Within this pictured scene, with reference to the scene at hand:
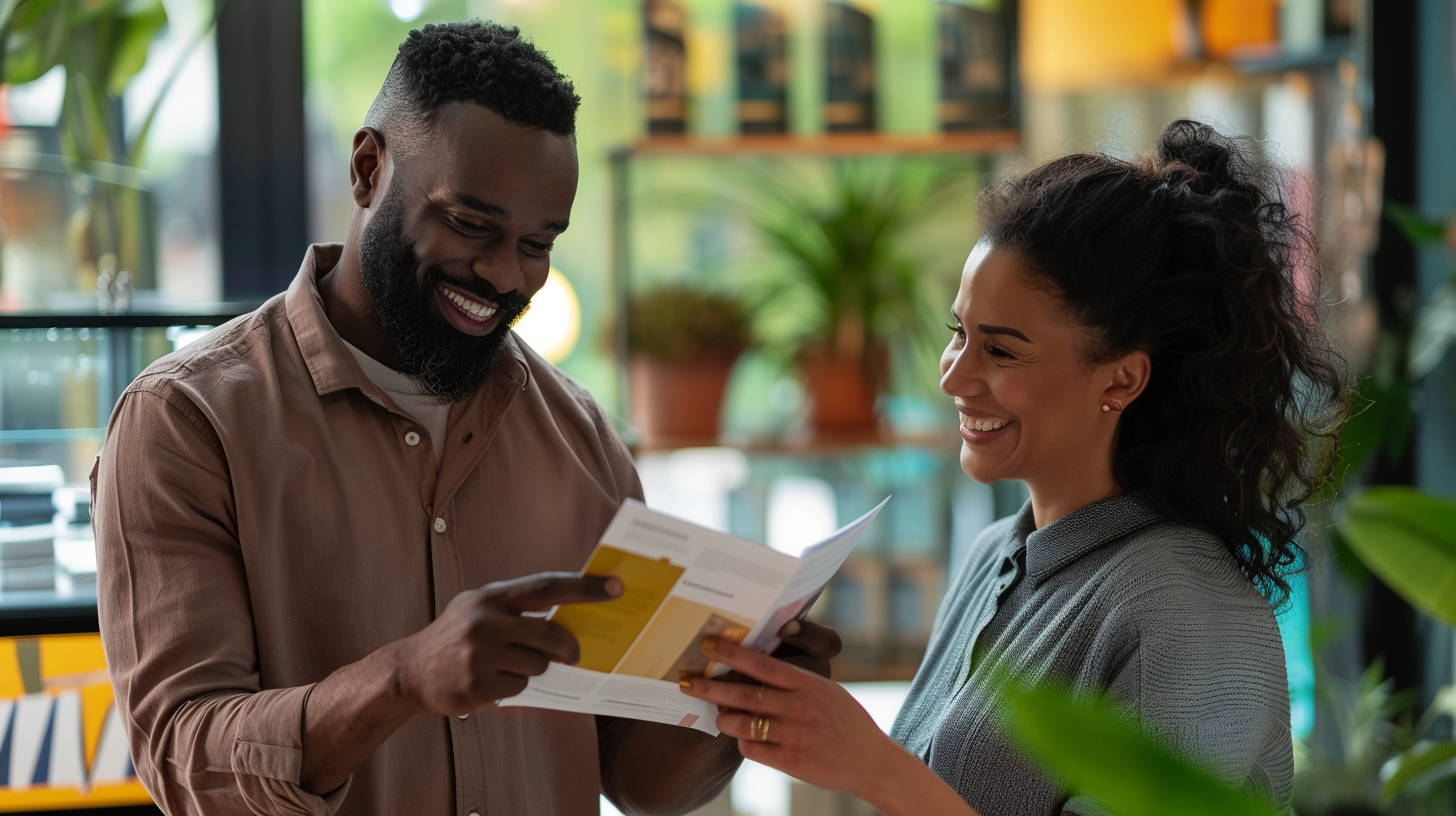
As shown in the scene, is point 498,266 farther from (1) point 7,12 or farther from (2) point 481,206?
(1) point 7,12

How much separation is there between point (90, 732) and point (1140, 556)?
1.33 meters

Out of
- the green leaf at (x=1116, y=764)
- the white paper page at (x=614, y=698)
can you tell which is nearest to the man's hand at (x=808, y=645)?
the white paper page at (x=614, y=698)

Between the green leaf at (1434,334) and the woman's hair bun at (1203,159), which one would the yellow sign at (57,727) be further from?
the green leaf at (1434,334)

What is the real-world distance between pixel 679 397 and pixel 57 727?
1808mm

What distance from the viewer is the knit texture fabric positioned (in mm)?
1204

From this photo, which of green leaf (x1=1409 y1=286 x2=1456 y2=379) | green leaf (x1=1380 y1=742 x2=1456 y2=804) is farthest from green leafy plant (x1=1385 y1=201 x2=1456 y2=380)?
green leaf (x1=1380 y1=742 x2=1456 y2=804)

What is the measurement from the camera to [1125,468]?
4.65 feet

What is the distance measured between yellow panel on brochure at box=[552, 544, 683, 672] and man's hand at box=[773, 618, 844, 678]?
8.5 inches

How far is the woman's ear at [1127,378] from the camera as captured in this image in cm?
136

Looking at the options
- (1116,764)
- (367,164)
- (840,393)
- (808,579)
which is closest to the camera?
(1116,764)

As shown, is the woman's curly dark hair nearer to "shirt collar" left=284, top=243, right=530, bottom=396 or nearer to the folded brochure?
the folded brochure

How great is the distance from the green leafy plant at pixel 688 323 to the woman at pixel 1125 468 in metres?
1.72

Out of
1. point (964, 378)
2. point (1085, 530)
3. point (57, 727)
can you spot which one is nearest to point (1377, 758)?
point (1085, 530)

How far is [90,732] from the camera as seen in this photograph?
5.31 feet
